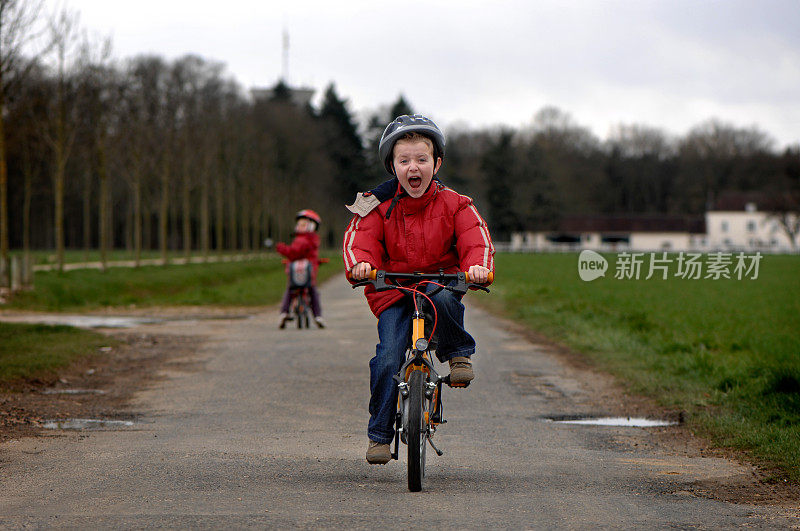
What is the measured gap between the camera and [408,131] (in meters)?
5.96

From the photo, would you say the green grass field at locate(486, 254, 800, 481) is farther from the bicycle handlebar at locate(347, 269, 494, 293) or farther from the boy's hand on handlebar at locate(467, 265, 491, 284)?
the bicycle handlebar at locate(347, 269, 494, 293)

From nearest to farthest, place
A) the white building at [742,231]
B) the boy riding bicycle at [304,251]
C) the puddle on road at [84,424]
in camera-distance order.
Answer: the puddle on road at [84,424]
the boy riding bicycle at [304,251]
the white building at [742,231]

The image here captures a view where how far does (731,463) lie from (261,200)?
6094 cm

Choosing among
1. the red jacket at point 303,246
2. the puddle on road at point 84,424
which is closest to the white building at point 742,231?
the red jacket at point 303,246

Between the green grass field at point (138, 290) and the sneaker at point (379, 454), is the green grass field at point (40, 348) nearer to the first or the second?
the sneaker at point (379, 454)

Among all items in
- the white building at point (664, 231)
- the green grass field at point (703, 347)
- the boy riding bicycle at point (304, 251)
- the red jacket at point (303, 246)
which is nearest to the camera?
the green grass field at point (703, 347)

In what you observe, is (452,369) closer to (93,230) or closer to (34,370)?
(34,370)

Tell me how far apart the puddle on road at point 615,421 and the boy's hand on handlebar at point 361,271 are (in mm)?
3573

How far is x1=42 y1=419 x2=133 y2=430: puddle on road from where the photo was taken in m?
7.97

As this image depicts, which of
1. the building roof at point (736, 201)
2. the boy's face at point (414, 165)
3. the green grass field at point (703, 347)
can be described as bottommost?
the green grass field at point (703, 347)

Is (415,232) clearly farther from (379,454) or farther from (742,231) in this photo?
(742,231)

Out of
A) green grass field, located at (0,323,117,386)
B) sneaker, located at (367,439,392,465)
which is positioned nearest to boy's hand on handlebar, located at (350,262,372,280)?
sneaker, located at (367,439,392,465)

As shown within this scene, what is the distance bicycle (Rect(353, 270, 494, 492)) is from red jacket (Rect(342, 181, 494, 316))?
0.59 ft

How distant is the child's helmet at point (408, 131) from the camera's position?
595cm
